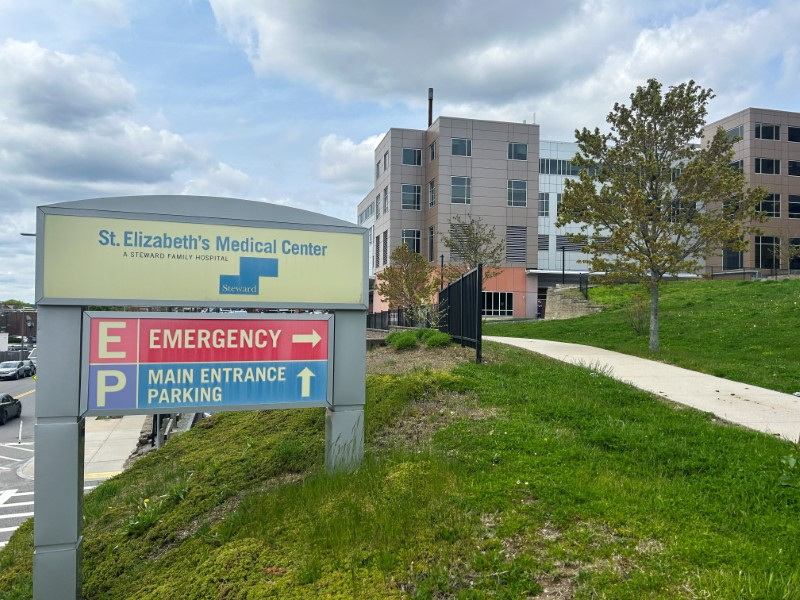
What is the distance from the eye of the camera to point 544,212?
190 feet

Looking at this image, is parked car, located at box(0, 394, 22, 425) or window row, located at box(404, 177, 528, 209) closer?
parked car, located at box(0, 394, 22, 425)

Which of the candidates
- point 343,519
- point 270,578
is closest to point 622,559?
point 343,519

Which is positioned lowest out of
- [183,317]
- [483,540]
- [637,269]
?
[483,540]

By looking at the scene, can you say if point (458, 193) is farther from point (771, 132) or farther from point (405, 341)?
point (405, 341)

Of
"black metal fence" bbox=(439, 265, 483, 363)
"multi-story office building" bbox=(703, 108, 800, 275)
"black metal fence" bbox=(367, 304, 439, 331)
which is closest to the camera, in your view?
"black metal fence" bbox=(439, 265, 483, 363)

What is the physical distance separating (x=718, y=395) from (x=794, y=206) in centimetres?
5248

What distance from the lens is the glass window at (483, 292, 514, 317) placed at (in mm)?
48688

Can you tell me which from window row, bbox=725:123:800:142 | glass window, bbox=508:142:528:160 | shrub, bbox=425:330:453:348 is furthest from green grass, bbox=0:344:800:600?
window row, bbox=725:123:800:142

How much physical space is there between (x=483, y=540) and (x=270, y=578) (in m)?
1.37

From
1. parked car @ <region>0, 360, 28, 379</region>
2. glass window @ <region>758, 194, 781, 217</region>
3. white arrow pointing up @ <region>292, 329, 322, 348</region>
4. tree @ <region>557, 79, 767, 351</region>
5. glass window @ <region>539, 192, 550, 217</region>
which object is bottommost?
parked car @ <region>0, 360, 28, 379</region>

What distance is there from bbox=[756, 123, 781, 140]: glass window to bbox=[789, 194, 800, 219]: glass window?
5.28 meters

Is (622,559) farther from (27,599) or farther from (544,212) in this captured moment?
(544,212)

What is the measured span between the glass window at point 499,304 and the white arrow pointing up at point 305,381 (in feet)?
143

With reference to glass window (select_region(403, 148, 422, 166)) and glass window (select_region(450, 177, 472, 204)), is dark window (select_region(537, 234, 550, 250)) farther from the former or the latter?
glass window (select_region(403, 148, 422, 166))
